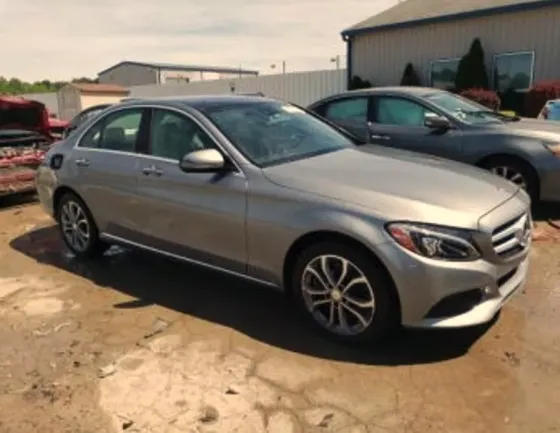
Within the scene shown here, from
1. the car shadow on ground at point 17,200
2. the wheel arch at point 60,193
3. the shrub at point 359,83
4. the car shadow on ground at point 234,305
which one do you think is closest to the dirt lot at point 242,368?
the car shadow on ground at point 234,305

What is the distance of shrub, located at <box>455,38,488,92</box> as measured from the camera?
1648 cm

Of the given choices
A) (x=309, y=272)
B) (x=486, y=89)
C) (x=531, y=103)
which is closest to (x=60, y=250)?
(x=309, y=272)

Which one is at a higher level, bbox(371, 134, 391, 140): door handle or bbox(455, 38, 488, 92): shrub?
bbox(455, 38, 488, 92): shrub

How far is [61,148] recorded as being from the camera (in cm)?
551

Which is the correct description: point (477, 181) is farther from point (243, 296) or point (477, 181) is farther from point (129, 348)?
point (129, 348)

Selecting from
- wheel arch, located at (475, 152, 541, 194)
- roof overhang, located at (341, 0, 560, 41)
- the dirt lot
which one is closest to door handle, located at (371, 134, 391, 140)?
wheel arch, located at (475, 152, 541, 194)

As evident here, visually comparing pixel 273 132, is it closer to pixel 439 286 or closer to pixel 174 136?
pixel 174 136

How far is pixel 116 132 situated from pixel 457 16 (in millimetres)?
14555

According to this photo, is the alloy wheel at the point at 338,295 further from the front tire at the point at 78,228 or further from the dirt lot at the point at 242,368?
the front tire at the point at 78,228

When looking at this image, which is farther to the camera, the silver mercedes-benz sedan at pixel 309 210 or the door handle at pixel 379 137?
the door handle at pixel 379 137

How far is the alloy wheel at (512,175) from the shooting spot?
6.38m

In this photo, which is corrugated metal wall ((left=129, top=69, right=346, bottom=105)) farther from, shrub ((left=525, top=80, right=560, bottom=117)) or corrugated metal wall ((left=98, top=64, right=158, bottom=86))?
corrugated metal wall ((left=98, top=64, right=158, bottom=86))

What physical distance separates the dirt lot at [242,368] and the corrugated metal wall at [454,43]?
12.6m

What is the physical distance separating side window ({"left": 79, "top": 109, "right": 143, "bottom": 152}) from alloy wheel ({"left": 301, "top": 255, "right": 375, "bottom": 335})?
2022mm
